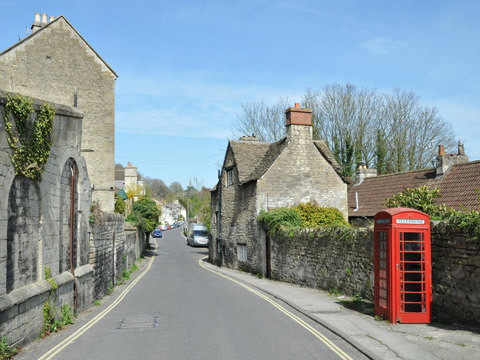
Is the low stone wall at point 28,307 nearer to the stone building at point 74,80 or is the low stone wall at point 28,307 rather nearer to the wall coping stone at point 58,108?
the wall coping stone at point 58,108

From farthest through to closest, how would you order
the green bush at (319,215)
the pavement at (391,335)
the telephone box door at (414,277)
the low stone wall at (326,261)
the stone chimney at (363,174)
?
the stone chimney at (363,174), the green bush at (319,215), the low stone wall at (326,261), the telephone box door at (414,277), the pavement at (391,335)

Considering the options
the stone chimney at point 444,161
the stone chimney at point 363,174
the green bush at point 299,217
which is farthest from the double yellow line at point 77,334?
the stone chimney at point 363,174

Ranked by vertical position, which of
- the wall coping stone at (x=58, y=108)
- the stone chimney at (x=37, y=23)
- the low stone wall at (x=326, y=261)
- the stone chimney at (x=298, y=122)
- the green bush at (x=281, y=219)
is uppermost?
the stone chimney at (x=37, y=23)

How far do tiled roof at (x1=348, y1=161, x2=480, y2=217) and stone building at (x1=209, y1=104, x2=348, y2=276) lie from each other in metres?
3.08

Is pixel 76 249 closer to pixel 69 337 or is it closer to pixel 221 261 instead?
pixel 69 337

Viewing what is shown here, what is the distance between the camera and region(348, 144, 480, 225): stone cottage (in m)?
23.1

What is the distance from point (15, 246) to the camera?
8.62 m

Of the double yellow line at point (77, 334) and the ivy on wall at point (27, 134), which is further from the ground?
the ivy on wall at point (27, 134)

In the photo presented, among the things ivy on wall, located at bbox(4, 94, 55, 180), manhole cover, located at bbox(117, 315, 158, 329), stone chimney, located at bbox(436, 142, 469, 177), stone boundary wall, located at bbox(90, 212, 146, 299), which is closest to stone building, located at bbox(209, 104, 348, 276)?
stone chimney, located at bbox(436, 142, 469, 177)

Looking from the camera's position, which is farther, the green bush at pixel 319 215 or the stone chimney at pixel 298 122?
the stone chimney at pixel 298 122

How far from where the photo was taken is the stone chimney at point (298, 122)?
26.6 m

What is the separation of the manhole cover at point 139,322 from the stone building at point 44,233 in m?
1.54

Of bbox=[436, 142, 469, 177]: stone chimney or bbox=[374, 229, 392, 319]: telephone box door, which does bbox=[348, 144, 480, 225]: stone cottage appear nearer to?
bbox=[436, 142, 469, 177]: stone chimney

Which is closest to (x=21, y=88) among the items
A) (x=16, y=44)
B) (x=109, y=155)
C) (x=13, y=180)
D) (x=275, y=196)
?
(x=16, y=44)
